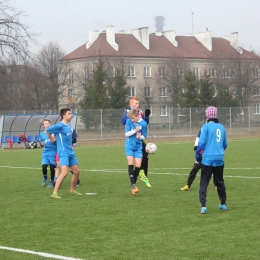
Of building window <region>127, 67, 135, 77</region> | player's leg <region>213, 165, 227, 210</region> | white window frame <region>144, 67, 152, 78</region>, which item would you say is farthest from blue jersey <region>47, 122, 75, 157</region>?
white window frame <region>144, 67, 152, 78</region>

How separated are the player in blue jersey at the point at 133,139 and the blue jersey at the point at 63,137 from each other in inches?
50.2

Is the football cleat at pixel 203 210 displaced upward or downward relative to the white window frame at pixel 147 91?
downward

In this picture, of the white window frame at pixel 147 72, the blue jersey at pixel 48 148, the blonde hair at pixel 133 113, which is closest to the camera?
the blonde hair at pixel 133 113

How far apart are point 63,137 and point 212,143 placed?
12.5ft

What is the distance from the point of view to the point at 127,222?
10.4 meters

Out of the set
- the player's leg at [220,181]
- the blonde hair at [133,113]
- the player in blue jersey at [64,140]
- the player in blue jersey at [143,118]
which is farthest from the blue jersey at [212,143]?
the player in blue jersey at [64,140]

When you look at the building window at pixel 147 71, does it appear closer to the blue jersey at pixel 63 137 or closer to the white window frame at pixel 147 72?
the white window frame at pixel 147 72

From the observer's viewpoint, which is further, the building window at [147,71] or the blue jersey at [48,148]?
the building window at [147,71]

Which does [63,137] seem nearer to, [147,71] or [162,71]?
[162,71]

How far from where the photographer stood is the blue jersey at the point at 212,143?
11.0 m

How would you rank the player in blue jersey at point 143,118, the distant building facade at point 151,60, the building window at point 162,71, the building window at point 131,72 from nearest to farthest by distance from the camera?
the player in blue jersey at point 143,118 < the distant building facade at point 151,60 < the building window at point 162,71 < the building window at point 131,72

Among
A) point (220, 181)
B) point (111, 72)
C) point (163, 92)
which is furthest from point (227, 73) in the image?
point (220, 181)

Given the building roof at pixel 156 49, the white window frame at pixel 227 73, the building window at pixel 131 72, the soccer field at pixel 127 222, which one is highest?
the building roof at pixel 156 49

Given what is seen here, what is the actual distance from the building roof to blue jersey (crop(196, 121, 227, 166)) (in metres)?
79.0
